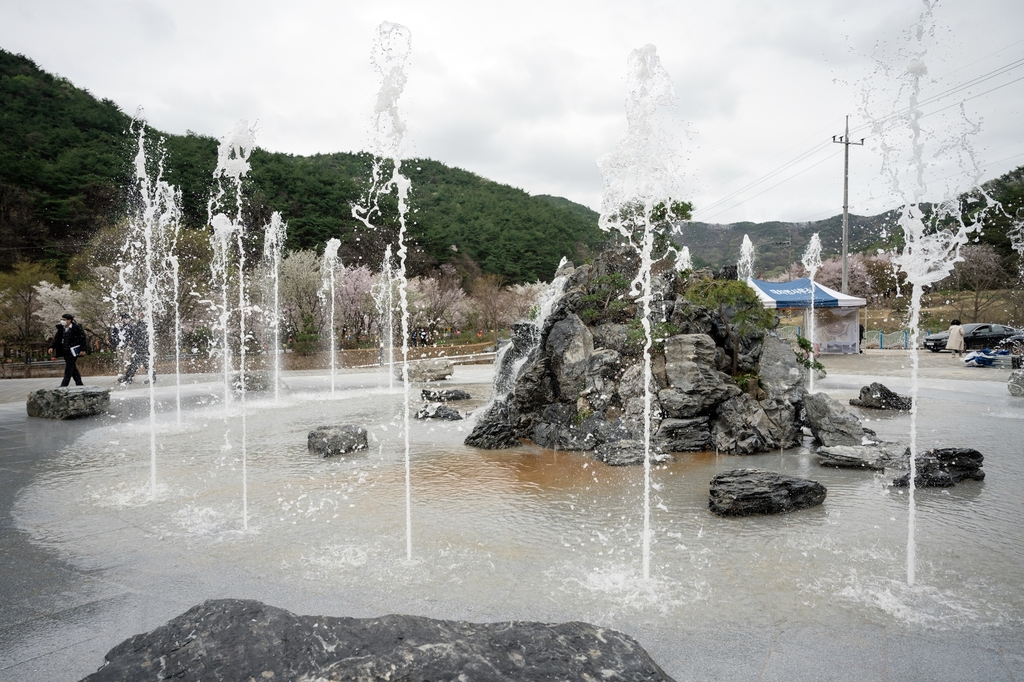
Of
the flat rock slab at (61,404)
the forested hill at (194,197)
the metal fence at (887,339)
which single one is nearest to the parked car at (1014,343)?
the metal fence at (887,339)

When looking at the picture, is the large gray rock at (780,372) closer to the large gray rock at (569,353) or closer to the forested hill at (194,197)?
the large gray rock at (569,353)

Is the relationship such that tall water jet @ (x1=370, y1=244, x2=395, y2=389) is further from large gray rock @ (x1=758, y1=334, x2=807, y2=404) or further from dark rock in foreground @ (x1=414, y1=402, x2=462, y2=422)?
large gray rock @ (x1=758, y1=334, x2=807, y2=404)

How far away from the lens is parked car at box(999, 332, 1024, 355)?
2138 centimetres

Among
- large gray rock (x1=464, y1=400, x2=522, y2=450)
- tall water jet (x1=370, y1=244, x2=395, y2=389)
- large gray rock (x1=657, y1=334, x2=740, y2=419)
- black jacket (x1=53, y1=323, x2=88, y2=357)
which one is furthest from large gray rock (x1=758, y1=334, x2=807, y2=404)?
tall water jet (x1=370, y1=244, x2=395, y2=389)

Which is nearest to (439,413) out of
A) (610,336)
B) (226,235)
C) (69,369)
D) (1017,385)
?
(610,336)

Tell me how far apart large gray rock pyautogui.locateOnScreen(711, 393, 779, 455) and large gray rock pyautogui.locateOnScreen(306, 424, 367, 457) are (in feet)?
17.0

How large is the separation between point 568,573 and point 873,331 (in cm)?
4316

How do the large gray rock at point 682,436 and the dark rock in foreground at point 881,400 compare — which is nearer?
the large gray rock at point 682,436

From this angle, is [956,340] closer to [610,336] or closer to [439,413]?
[610,336]

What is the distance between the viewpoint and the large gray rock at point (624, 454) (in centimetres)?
769

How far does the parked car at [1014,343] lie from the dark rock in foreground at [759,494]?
66.2 feet

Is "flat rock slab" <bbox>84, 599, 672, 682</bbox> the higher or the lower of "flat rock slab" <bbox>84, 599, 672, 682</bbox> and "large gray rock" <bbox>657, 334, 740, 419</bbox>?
the lower

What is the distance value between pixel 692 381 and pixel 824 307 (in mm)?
20076

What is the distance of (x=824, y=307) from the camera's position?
25.3 meters
